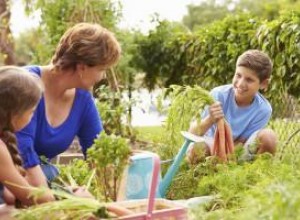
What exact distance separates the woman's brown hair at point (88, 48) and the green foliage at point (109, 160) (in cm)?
46

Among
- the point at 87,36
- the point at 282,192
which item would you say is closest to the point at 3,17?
the point at 87,36

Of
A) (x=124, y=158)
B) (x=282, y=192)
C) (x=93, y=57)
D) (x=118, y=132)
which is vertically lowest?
(x=118, y=132)

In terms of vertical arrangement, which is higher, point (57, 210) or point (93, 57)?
point (93, 57)

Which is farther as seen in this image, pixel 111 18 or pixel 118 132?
pixel 111 18

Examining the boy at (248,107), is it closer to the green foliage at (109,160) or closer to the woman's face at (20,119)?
the green foliage at (109,160)

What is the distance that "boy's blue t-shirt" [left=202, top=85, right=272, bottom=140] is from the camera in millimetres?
3428

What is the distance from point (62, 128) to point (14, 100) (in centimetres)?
61

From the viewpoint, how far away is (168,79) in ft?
18.8

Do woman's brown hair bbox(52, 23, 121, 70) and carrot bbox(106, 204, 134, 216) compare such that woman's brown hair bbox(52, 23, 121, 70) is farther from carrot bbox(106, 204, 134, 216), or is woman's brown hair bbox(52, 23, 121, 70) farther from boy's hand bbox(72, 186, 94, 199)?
carrot bbox(106, 204, 134, 216)

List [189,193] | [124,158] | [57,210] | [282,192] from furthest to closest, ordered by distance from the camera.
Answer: [189,193] → [124,158] → [57,210] → [282,192]

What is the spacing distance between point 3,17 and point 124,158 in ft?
15.2

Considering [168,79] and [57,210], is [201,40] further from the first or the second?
[57,210]

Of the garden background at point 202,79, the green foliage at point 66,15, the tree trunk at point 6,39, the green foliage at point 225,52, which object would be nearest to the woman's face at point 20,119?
the garden background at point 202,79

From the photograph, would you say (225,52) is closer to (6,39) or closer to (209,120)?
(209,120)
